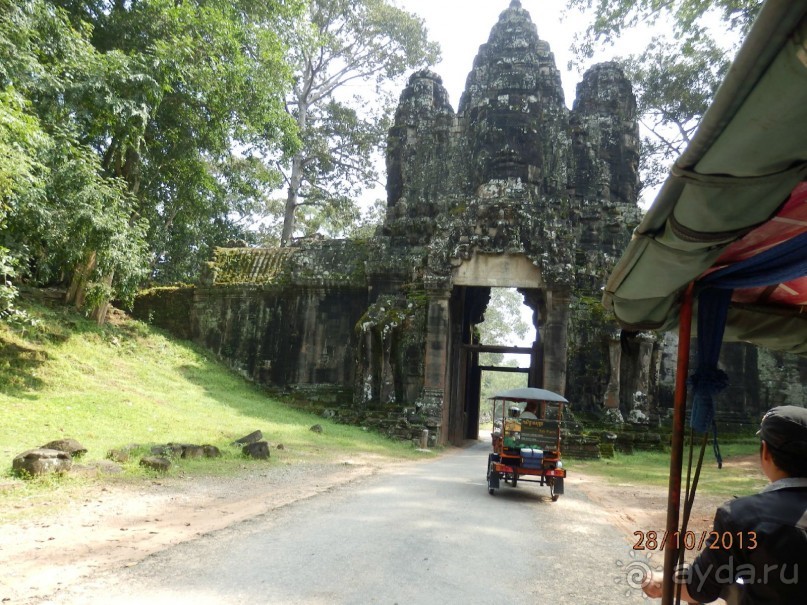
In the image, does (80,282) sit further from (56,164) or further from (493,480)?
(493,480)

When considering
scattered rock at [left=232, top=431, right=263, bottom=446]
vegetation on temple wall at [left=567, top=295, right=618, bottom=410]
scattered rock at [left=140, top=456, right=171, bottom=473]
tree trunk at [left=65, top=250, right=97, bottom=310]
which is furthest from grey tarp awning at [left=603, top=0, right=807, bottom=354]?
tree trunk at [left=65, top=250, right=97, bottom=310]

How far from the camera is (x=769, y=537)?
191 cm

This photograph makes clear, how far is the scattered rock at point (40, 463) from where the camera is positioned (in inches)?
251

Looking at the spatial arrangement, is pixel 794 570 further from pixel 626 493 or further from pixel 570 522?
pixel 626 493

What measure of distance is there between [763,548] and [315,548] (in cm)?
376

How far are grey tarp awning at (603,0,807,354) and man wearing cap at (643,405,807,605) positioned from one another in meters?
0.73

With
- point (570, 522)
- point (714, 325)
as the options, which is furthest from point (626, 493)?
point (714, 325)

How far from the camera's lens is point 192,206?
18.2 m

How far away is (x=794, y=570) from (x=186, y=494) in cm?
628

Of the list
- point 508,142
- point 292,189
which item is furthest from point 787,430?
point 292,189

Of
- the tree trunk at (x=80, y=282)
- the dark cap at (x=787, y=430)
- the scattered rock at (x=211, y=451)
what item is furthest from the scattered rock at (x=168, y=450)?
the dark cap at (x=787, y=430)

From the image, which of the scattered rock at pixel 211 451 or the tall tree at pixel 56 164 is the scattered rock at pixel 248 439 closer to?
the scattered rock at pixel 211 451

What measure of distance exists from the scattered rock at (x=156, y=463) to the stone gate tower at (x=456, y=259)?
805 centimetres

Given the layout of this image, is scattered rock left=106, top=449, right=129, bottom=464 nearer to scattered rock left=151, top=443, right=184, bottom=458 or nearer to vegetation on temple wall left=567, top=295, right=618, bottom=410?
scattered rock left=151, top=443, right=184, bottom=458
